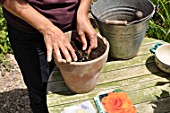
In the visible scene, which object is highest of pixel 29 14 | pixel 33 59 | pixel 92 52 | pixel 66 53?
pixel 29 14

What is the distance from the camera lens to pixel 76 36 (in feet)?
5.54

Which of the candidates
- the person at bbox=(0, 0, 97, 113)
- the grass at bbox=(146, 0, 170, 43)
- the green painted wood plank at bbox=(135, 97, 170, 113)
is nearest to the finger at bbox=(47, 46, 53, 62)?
the person at bbox=(0, 0, 97, 113)

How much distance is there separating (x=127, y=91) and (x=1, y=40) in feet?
5.34

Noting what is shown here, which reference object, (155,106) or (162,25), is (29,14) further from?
(162,25)

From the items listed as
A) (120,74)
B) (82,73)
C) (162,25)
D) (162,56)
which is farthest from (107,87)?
(162,25)

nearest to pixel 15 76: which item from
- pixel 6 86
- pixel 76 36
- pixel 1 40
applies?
pixel 6 86

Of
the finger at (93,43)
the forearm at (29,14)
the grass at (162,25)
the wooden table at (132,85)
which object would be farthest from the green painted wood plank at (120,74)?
the grass at (162,25)

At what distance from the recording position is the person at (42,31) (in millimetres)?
1524

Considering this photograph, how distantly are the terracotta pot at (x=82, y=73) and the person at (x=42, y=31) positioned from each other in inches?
1.8

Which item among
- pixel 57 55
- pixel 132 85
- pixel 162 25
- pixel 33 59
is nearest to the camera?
pixel 57 55

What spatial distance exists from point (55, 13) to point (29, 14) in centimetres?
16

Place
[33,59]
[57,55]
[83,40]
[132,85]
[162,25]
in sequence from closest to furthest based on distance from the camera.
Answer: [57,55], [83,40], [132,85], [33,59], [162,25]

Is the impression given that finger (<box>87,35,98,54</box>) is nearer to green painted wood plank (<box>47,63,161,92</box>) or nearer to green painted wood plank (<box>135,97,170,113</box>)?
green painted wood plank (<box>47,63,161,92</box>)

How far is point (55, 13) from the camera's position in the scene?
5.44 ft
